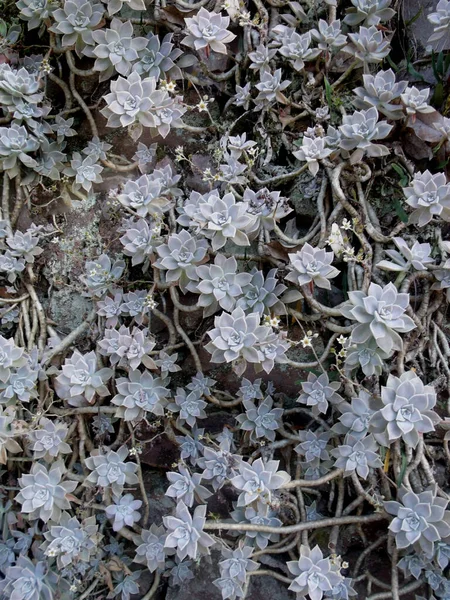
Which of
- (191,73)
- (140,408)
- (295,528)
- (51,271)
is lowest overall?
(295,528)

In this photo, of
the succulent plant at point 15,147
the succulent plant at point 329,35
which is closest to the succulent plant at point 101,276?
the succulent plant at point 15,147

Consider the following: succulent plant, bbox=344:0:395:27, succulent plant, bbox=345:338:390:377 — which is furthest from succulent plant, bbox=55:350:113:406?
succulent plant, bbox=344:0:395:27

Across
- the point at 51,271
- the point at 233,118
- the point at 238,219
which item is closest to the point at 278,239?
the point at 238,219

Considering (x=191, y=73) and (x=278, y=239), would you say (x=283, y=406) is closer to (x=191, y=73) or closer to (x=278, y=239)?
(x=278, y=239)

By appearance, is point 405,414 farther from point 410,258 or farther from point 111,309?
point 111,309

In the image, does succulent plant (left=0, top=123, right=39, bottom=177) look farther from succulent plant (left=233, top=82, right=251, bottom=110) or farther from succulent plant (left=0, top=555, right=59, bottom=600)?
succulent plant (left=0, top=555, right=59, bottom=600)

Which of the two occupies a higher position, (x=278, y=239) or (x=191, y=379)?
(x=278, y=239)

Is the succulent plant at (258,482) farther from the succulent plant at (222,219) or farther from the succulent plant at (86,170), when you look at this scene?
the succulent plant at (86,170)
